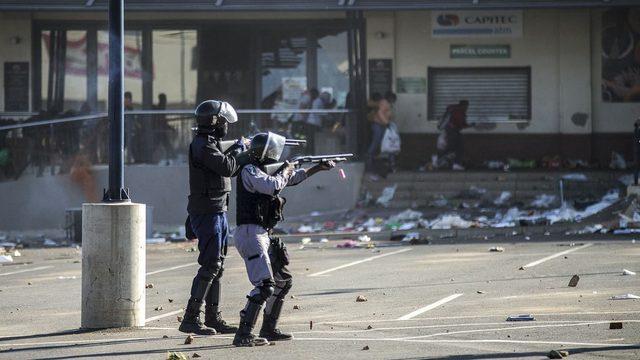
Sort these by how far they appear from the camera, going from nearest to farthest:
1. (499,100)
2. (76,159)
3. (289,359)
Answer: (289,359) → (76,159) → (499,100)

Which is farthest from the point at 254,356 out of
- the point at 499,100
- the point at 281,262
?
the point at 499,100

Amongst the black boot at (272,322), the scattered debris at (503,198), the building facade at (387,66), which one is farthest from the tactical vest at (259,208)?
the building facade at (387,66)

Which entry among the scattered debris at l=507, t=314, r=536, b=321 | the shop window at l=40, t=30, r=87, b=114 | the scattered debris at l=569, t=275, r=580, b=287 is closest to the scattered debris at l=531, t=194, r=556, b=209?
the shop window at l=40, t=30, r=87, b=114

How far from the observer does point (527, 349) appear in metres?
9.46

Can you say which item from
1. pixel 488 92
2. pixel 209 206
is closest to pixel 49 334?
pixel 209 206

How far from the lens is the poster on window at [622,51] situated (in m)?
28.2

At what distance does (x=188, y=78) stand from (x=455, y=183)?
6485mm

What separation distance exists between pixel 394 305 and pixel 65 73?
17835mm

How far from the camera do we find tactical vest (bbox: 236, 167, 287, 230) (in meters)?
10.3

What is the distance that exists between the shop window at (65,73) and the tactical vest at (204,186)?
18.7 m

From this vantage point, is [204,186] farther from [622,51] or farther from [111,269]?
[622,51]

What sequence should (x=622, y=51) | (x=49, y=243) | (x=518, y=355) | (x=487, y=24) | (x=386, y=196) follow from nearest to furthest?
1. (x=518, y=355)
2. (x=49, y=243)
3. (x=386, y=196)
4. (x=622, y=51)
5. (x=487, y=24)

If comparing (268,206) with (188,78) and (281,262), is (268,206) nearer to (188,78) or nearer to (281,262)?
(281,262)

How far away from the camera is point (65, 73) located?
29297 millimetres
